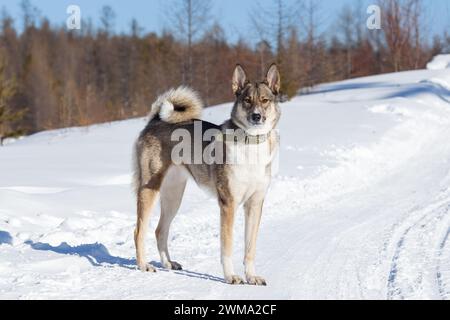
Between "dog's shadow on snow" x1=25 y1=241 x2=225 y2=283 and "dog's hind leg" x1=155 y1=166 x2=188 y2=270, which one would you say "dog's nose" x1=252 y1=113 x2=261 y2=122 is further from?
"dog's shadow on snow" x1=25 y1=241 x2=225 y2=283

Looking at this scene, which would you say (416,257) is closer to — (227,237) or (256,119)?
(227,237)

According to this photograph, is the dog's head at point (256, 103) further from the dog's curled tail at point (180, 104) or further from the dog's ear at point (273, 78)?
the dog's curled tail at point (180, 104)

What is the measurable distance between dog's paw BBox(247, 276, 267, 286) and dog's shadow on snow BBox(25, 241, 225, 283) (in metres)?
0.30

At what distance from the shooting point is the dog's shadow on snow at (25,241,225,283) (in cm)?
514

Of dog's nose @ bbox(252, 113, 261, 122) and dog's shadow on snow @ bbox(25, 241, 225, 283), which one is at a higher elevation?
dog's nose @ bbox(252, 113, 261, 122)

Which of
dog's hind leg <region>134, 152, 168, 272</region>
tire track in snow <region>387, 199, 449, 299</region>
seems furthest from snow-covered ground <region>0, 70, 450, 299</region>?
dog's hind leg <region>134, 152, 168, 272</region>

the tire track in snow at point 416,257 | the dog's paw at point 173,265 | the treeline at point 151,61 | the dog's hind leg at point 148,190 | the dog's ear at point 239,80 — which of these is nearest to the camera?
the tire track in snow at point 416,257

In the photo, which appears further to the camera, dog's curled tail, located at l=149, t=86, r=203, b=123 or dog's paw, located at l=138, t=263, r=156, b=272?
dog's curled tail, located at l=149, t=86, r=203, b=123

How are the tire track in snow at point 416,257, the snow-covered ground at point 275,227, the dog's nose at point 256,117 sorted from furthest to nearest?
the dog's nose at point 256,117, the snow-covered ground at point 275,227, the tire track in snow at point 416,257

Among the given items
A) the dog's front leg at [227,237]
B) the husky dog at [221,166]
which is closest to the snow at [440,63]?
the husky dog at [221,166]

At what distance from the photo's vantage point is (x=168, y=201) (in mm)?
5797

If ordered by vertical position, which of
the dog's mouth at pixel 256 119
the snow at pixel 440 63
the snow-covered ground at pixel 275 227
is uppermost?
the dog's mouth at pixel 256 119

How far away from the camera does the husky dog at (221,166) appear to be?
4.87 m

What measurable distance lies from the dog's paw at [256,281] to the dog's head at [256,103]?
1.18m
